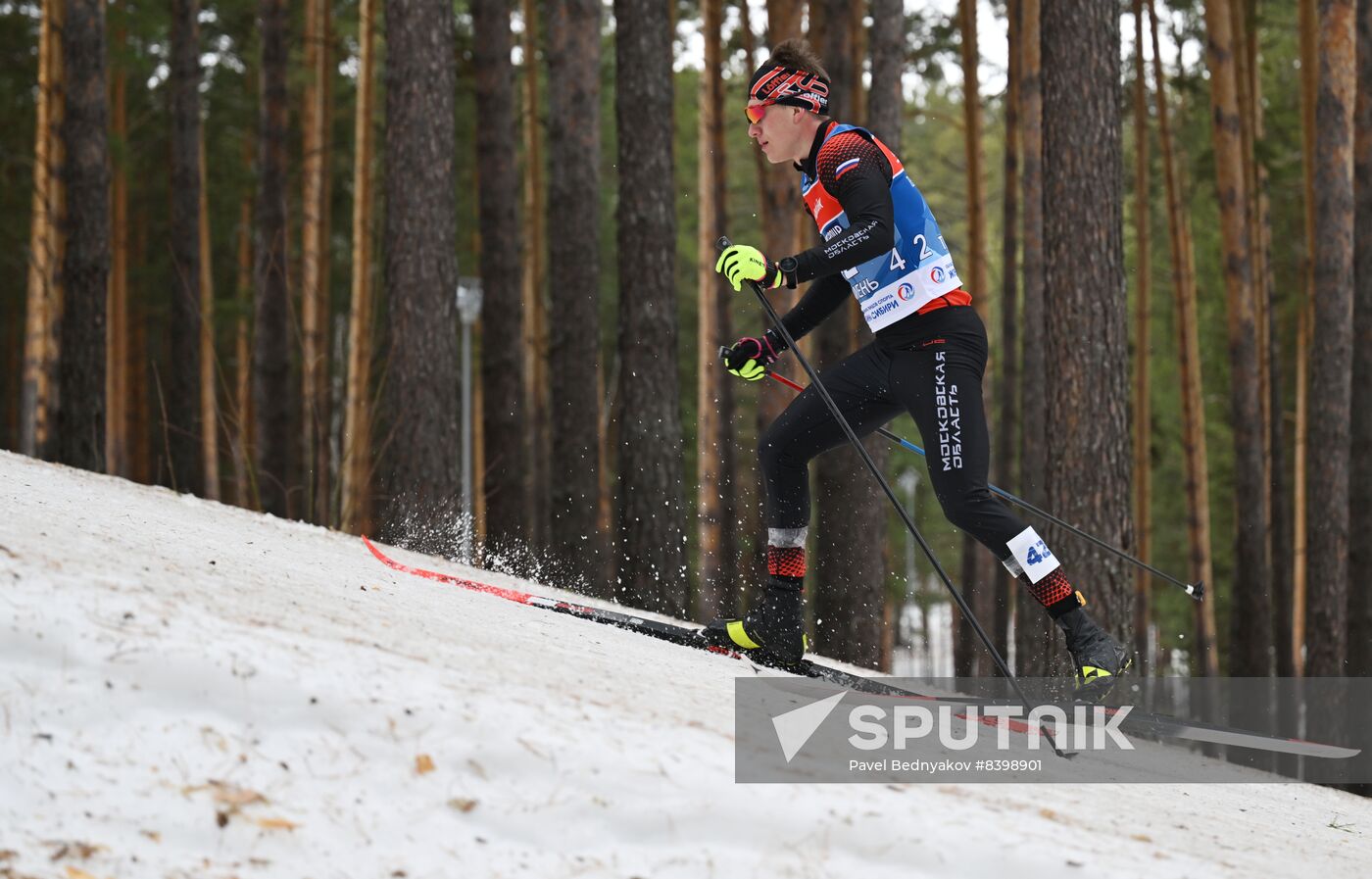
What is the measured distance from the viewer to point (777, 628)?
523cm

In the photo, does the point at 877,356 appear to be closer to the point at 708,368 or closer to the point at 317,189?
the point at 708,368

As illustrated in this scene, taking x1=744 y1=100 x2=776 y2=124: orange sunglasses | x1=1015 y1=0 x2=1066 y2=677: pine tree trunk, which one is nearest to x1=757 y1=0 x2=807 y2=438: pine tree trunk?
x1=1015 y1=0 x2=1066 y2=677: pine tree trunk

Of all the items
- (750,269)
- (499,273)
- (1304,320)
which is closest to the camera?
(750,269)

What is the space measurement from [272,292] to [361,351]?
6.18 meters

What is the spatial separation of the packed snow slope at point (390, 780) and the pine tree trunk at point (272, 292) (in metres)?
13.0

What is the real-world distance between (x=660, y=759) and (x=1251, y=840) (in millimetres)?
1923

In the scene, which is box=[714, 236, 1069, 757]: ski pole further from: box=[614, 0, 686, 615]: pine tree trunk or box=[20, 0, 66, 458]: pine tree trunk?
box=[20, 0, 66, 458]: pine tree trunk

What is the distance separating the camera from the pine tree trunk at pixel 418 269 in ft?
30.4

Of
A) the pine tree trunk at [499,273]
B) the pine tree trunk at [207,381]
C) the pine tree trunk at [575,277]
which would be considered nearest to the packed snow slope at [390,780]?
the pine tree trunk at [575,277]

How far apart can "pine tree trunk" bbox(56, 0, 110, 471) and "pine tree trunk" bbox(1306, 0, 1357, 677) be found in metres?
10.7

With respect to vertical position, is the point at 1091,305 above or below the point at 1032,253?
below

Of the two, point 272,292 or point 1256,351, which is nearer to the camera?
point 1256,351

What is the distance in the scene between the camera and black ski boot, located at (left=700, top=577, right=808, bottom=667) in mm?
5227

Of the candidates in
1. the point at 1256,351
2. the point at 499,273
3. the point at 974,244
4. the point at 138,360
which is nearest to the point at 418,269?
the point at 499,273
